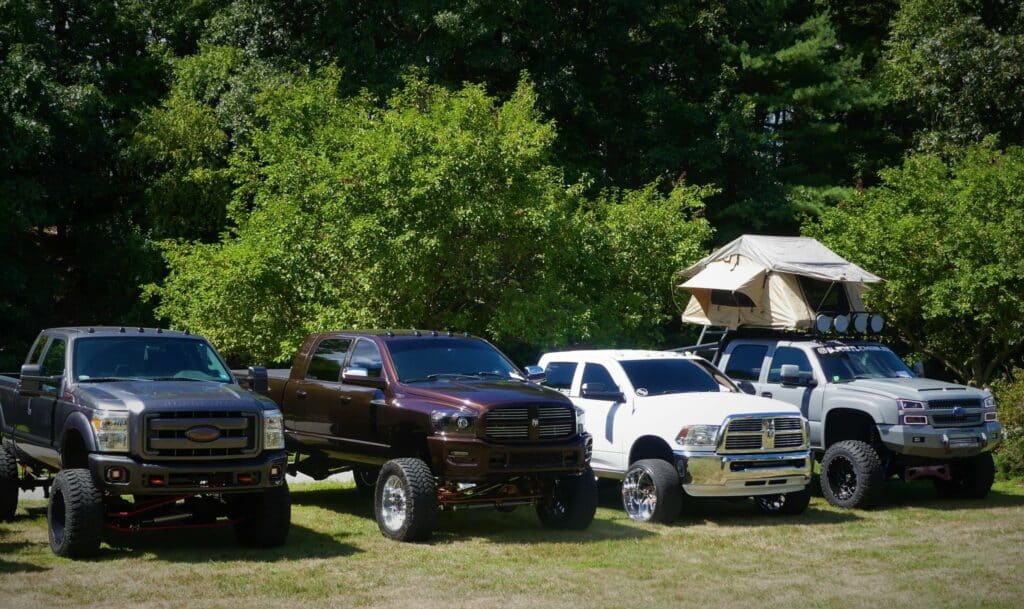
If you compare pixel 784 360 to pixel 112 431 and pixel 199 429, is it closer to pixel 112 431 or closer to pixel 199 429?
pixel 199 429

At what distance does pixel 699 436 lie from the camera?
530 inches

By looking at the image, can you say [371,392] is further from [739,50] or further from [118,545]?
[739,50]

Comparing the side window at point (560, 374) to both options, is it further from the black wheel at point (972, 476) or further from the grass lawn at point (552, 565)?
the black wheel at point (972, 476)

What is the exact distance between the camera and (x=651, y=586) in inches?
402

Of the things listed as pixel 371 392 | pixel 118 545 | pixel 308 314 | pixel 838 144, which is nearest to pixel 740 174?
pixel 838 144

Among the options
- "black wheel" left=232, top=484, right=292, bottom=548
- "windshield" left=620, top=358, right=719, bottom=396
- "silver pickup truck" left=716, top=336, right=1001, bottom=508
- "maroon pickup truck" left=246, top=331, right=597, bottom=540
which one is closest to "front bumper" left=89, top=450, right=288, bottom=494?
"black wheel" left=232, top=484, right=292, bottom=548

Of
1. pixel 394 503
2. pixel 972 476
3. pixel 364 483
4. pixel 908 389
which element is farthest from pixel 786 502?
pixel 364 483

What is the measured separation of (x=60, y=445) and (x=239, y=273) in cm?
959

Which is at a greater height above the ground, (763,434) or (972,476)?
(763,434)

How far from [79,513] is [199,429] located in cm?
121

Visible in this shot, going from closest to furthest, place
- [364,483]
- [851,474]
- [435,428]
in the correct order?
[435,428] < [851,474] < [364,483]

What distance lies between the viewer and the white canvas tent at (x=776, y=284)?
688 inches

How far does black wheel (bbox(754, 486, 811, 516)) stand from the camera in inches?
564

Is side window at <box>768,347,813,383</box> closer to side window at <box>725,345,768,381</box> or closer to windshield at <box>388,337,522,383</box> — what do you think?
side window at <box>725,345,768,381</box>
